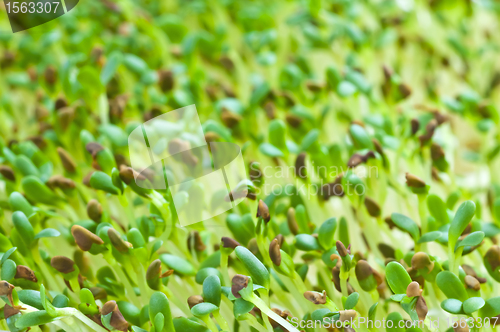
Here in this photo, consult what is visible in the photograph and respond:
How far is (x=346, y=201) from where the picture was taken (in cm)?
97

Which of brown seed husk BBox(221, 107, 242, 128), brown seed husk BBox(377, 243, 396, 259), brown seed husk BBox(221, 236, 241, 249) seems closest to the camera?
brown seed husk BBox(221, 236, 241, 249)

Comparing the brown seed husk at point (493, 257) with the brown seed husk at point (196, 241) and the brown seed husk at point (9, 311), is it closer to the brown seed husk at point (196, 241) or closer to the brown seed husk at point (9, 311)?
the brown seed husk at point (196, 241)

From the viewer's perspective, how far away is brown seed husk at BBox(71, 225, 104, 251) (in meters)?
0.74

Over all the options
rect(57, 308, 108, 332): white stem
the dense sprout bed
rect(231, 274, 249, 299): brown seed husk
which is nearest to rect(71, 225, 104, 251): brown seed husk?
the dense sprout bed

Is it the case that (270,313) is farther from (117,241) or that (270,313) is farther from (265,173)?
(265,173)

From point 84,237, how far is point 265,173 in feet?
1.52

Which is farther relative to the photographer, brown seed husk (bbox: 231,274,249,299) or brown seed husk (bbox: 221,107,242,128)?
brown seed husk (bbox: 221,107,242,128)

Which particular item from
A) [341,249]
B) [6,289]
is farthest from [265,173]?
[6,289]

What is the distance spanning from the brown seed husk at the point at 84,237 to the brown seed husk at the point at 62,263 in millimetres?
32

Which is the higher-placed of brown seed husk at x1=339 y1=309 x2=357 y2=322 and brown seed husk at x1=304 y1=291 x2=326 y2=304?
brown seed husk at x1=304 y1=291 x2=326 y2=304

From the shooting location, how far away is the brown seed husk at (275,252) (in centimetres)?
72

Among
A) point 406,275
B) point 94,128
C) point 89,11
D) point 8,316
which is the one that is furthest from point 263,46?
point 8,316

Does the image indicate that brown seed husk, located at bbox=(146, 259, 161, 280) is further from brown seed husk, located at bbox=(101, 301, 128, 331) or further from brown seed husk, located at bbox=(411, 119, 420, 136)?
brown seed husk, located at bbox=(411, 119, 420, 136)

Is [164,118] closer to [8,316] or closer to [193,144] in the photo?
[193,144]
